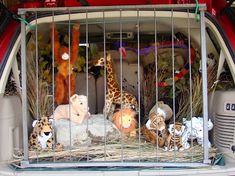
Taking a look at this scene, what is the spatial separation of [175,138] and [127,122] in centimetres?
35

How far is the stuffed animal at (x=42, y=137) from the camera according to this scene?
2574 millimetres

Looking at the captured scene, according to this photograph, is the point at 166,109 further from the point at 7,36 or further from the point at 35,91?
the point at 7,36

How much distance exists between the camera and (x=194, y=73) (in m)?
2.91

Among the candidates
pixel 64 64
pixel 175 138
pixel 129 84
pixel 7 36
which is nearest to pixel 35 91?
pixel 64 64

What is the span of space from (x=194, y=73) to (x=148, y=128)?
598mm

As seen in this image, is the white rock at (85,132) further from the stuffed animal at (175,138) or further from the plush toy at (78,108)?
the stuffed animal at (175,138)

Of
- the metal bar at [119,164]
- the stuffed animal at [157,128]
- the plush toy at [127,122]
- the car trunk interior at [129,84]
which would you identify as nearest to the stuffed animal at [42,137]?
the car trunk interior at [129,84]

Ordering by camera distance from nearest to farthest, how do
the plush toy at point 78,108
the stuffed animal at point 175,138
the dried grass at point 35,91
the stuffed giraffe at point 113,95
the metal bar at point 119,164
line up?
the metal bar at point 119,164
the stuffed animal at point 175,138
the plush toy at point 78,108
the dried grass at point 35,91
the stuffed giraffe at point 113,95

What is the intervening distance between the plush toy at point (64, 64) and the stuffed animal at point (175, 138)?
78cm

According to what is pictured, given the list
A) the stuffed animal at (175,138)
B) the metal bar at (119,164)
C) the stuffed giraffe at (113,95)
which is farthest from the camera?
the stuffed giraffe at (113,95)

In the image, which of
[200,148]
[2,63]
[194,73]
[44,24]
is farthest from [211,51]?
[2,63]

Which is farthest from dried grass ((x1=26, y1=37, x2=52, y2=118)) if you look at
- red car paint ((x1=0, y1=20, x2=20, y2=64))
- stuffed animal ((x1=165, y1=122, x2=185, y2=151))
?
stuffed animal ((x1=165, y1=122, x2=185, y2=151))

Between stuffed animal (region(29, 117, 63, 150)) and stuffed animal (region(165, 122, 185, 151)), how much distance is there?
0.67 metres

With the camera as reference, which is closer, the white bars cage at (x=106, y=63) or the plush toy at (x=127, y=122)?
the white bars cage at (x=106, y=63)
